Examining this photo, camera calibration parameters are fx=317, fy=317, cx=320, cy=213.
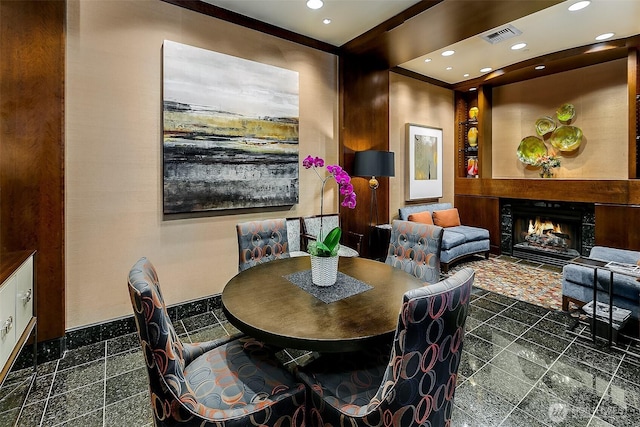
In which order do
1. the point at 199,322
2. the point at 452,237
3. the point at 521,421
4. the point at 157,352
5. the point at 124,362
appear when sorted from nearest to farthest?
the point at 157,352, the point at 521,421, the point at 124,362, the point at 199,322, the point at 452,237

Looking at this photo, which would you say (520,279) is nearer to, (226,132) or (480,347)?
(480,347)

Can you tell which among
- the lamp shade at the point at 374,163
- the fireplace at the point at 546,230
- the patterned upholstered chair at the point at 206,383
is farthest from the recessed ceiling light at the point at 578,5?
the patterned upholstered chair at the point at 206,383

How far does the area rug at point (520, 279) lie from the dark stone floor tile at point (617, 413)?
1575 mm

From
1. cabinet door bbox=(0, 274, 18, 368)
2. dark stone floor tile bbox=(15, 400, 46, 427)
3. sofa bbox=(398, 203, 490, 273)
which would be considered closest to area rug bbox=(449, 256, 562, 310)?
sofa bbox=(398, 203, 490, 273)

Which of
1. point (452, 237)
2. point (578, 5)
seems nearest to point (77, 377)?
point (452, 237)

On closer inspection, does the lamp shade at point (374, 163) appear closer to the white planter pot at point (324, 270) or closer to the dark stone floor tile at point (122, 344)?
the white planter pot at point (324, 270)

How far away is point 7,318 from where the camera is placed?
170 centimetres

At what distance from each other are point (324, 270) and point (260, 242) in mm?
1083

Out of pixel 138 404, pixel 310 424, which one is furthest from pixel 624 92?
pixel 138 404

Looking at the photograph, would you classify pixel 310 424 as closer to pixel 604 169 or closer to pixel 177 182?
pixel 177 182

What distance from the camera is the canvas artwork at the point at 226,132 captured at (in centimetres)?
297

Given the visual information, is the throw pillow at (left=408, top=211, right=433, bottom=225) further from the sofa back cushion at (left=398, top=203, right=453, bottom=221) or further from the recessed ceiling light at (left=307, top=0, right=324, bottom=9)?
the recessed ceiling light at (left=307, top=0, right=324, bottom=9)

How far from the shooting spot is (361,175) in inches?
162

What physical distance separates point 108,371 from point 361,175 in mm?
3208
